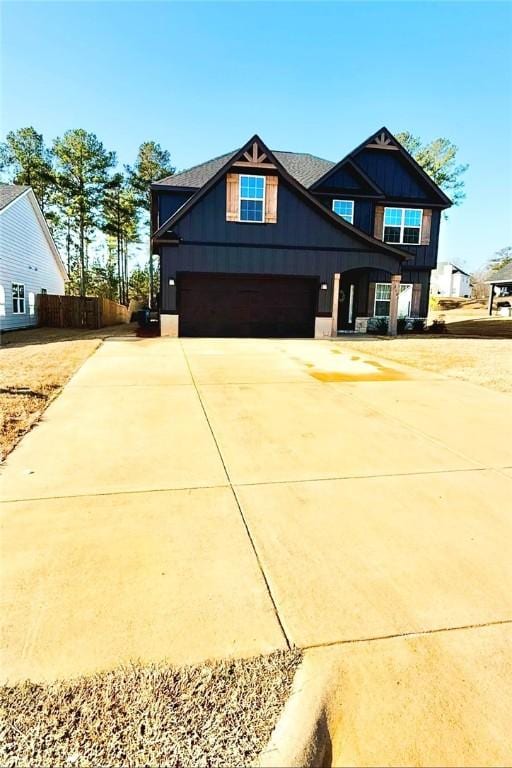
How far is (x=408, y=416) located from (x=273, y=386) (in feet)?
8.61

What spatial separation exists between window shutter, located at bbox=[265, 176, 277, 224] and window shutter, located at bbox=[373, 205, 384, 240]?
636 centimetres

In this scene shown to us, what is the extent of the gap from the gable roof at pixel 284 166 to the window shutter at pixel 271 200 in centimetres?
317

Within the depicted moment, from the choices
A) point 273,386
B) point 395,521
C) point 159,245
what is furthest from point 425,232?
point 395,521

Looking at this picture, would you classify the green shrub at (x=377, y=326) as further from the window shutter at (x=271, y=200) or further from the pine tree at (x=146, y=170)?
the pine tree at (x=146, y=170)

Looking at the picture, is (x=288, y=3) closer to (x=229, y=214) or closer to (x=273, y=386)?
(x=229, y=214)

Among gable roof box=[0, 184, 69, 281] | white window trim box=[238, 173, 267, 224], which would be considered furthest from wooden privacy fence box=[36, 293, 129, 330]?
white window trim box=[238, 173, 267, 224]

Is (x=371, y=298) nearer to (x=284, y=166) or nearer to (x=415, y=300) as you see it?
(x=415, y=300)

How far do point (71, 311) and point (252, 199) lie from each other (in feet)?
35.0

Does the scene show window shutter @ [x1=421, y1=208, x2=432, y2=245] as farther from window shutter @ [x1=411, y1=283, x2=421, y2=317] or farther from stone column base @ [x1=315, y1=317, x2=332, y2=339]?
stone column base @ [x1=315, y1=317, x2=332, y2=339]

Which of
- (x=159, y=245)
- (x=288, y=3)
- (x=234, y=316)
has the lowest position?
(x=234, y=316)

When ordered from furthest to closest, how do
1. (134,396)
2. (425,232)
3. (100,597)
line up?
(425,232) < (134,396) < (100,597)

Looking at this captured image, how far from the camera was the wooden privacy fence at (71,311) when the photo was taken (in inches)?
835

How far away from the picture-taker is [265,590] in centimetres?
245

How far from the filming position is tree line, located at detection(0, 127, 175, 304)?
3247 centimetres
